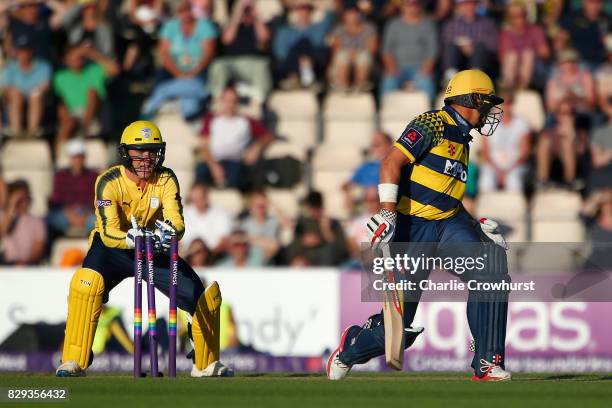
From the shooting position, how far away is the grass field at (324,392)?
8.64 m

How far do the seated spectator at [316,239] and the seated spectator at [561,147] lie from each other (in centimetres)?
270

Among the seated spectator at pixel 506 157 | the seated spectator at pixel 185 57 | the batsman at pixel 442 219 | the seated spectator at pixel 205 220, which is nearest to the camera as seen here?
the batsman at pixel 442 219

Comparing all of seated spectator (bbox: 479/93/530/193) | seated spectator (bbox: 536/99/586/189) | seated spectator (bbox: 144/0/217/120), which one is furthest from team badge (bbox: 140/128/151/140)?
seated spectator (bbox: 536/99/586/189)

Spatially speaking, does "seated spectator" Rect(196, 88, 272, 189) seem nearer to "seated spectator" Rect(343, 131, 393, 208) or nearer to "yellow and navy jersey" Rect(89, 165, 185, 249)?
"seated spectator" Rect(343, 131, 393, 208)

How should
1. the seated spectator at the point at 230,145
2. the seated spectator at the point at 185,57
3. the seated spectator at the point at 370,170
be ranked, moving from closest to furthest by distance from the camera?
the seated spectator at the point at 370,170, the seated spectator at the point at 230,145, the seated spectator at the point at 185,57

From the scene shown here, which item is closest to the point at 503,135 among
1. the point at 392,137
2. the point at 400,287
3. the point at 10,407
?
the point at 392,137

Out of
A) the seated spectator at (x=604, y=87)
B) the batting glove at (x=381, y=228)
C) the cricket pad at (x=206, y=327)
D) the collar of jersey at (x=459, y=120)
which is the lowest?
the cricket pad at (x=206, y=327)

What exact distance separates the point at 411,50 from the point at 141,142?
24.5 feet

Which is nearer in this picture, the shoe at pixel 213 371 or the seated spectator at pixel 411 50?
the shoe at pixel 213 371

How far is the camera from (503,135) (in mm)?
16891

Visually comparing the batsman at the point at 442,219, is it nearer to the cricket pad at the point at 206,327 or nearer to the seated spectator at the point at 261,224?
the cricket pad at the point at 206,327

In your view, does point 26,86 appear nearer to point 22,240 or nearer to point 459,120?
point 22,240

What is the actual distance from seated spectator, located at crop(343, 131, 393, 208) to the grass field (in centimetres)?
557

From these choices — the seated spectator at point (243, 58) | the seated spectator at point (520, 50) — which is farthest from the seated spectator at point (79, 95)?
the seated spectator at point (520, 50)
